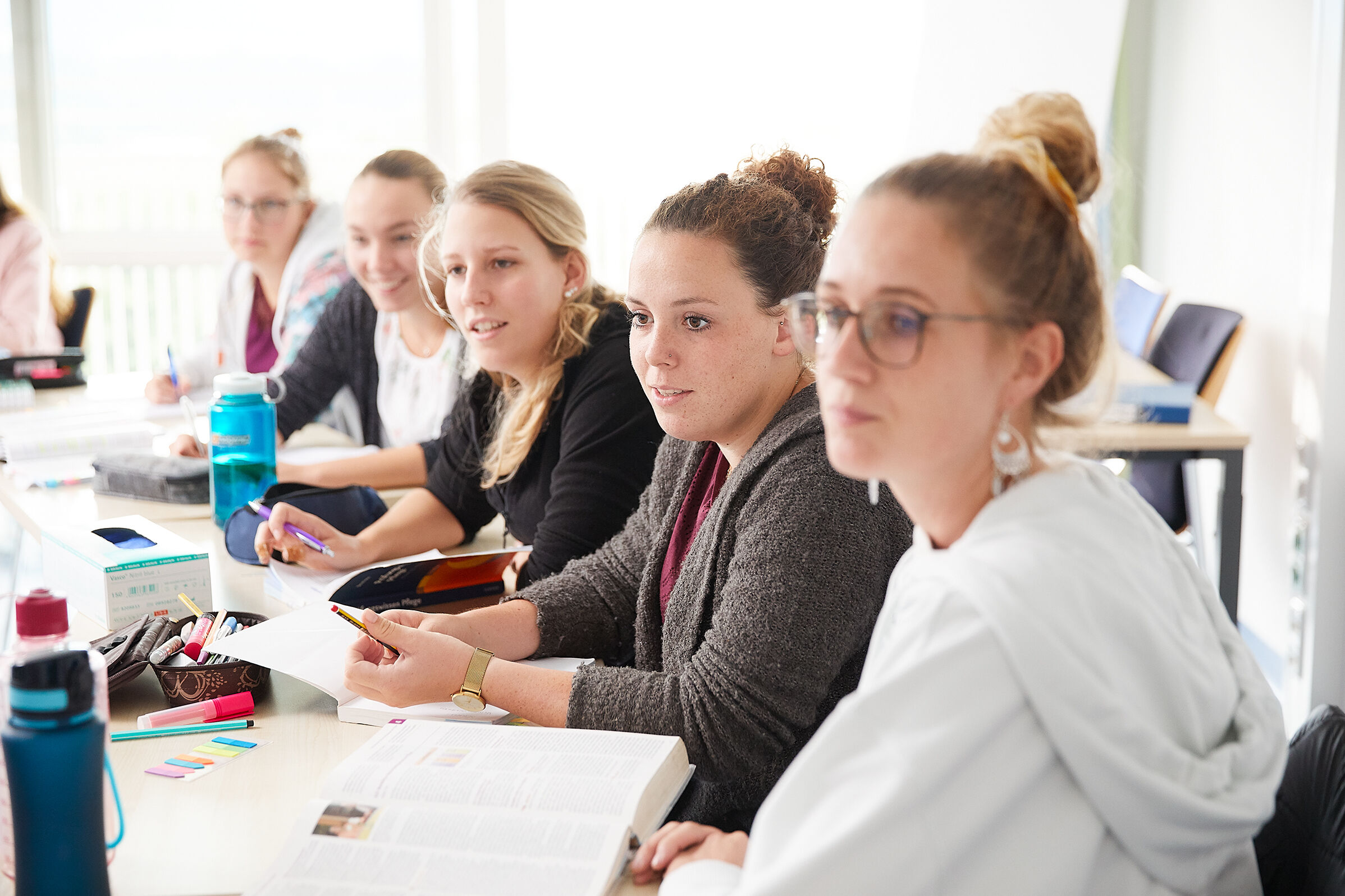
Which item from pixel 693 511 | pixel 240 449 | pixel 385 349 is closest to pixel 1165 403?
pixel 693 511

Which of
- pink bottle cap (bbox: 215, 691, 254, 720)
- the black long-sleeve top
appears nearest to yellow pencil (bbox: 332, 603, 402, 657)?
pink bottle cap (bbox: 215, 691, 254, 720)

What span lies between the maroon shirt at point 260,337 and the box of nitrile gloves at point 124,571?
1719 mm

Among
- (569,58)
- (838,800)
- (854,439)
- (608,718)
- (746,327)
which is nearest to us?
(838,800)

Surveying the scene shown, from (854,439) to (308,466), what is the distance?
1.69 metres

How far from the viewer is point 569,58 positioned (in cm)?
520

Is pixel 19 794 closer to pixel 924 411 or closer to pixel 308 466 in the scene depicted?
pixel 924 411

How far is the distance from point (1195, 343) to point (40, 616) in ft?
10.6

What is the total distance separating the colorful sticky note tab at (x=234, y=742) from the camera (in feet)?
3.67

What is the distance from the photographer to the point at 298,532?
1.69m

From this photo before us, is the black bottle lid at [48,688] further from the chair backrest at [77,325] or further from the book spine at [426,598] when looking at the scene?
the chair backrest at [77,325]

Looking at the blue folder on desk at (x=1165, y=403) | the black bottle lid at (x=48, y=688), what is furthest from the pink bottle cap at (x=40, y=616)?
the blue folder on desk at (x=1165, y=403)

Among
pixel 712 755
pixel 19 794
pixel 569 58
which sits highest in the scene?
pixel 569 58

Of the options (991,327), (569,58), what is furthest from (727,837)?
(569,58)

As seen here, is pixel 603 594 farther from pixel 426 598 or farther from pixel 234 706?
pixel 234 706
